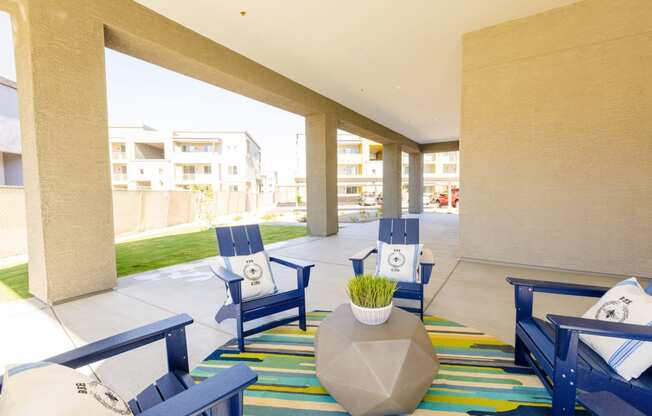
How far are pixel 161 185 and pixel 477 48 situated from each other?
2733 centimetres

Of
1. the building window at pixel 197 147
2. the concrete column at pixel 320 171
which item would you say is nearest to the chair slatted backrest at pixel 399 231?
the concrete column at pixel 320 171

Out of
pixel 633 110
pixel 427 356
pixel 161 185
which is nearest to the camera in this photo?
pixel 427 356

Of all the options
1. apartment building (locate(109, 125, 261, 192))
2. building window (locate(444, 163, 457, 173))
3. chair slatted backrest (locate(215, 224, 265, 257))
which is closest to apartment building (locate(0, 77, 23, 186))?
chair slatted backrest (locate(215, 224, 265, 257))

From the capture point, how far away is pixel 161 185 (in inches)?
1032

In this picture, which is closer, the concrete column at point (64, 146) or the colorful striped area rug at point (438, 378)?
Result: the colorful striped area rug at point (438, 378)

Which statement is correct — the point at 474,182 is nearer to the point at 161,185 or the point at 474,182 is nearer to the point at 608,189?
the point at 608,189

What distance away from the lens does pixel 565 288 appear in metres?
1.93

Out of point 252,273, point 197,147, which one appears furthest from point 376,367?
point 197,147

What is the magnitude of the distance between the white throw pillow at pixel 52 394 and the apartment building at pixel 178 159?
2647 centimetres

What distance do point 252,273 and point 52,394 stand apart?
2.03m

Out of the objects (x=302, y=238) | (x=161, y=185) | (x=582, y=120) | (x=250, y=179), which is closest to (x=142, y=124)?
(x=161, y=185)

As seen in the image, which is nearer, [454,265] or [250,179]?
[454,265]

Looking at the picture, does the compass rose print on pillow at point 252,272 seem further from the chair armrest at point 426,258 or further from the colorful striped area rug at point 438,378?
the chair armrest at point 426,258

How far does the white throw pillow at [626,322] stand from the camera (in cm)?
137
